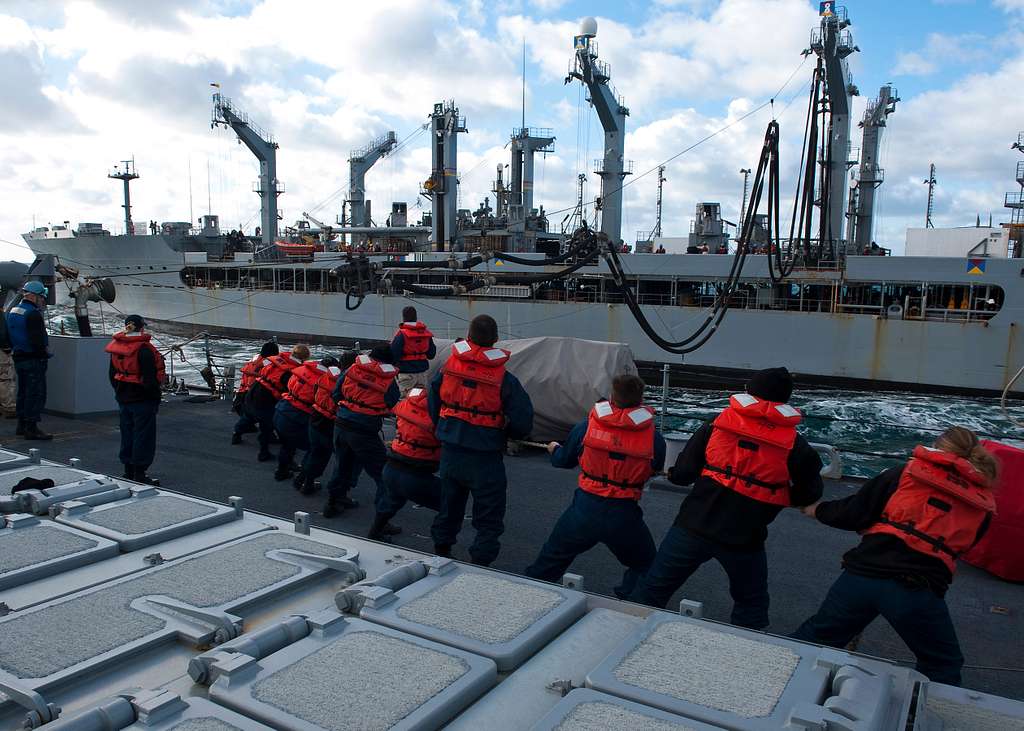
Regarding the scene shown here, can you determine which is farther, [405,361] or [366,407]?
[405,361]

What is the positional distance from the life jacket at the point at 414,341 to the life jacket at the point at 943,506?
4.64m

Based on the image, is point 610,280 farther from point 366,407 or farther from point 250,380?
point 366,407

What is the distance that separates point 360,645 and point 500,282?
25.3m

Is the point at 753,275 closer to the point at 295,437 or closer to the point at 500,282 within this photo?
the point at 500,282

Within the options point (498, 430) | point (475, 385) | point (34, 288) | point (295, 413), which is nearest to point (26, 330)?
point (34, 288)

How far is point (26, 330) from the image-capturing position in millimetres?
6531

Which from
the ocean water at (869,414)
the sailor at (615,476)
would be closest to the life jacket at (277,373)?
the sailor at (615,476)

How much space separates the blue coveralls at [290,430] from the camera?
595cm

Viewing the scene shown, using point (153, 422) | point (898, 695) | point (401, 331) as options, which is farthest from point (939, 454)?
point (153, 422)

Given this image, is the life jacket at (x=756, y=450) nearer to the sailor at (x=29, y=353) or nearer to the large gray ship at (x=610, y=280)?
the large gray ship at (x=610, y=280)

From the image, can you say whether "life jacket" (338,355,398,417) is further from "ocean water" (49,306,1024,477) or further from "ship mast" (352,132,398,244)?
"ship mast" (352,132,398,244)

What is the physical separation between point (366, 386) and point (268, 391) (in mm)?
2295

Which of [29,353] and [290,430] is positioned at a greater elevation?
[29,353]

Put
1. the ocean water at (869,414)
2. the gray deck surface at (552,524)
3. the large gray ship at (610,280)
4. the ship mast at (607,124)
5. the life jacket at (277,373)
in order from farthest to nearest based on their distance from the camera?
the ship mast at (607,124)
the large gray ship at (610,280)
the ocean water at (869,414)
the life jacket at (277,373)
the gray deck surface at (552,524)
